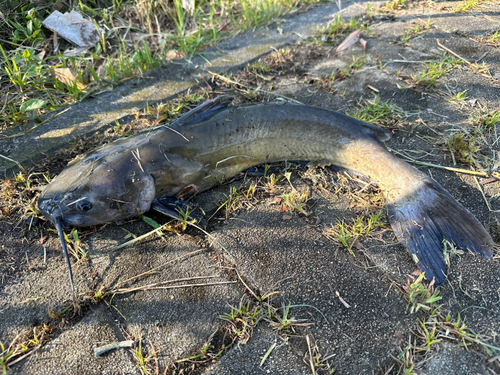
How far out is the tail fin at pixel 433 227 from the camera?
212 centimetres

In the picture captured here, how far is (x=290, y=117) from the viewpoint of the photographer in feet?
9.14

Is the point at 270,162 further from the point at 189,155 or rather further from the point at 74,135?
the point at 74,135

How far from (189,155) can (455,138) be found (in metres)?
2.15

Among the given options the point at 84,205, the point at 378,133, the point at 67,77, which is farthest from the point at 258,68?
the point at 84,205

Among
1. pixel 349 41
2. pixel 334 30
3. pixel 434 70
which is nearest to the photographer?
pixel 434 70

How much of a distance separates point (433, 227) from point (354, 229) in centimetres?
51

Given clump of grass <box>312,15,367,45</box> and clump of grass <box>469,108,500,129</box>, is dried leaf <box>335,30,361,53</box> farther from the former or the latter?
clump of grass <box>469,108,500,129</box>

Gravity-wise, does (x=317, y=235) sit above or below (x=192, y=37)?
below

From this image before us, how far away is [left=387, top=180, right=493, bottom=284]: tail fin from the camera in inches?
83.3

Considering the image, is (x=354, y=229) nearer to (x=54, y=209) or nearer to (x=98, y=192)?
(x=98, y=192)

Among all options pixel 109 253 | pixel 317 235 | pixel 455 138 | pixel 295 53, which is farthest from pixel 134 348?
pixel 295 53

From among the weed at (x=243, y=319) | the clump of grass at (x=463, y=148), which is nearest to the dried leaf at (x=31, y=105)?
the weed at (x=243, y=319)

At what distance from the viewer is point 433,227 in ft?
7.34

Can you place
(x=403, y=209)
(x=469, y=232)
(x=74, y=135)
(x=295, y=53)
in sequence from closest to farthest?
(x=469, y=232) < (x=403, y=209) < (x=74, y=135) < (x=295, y=53)
